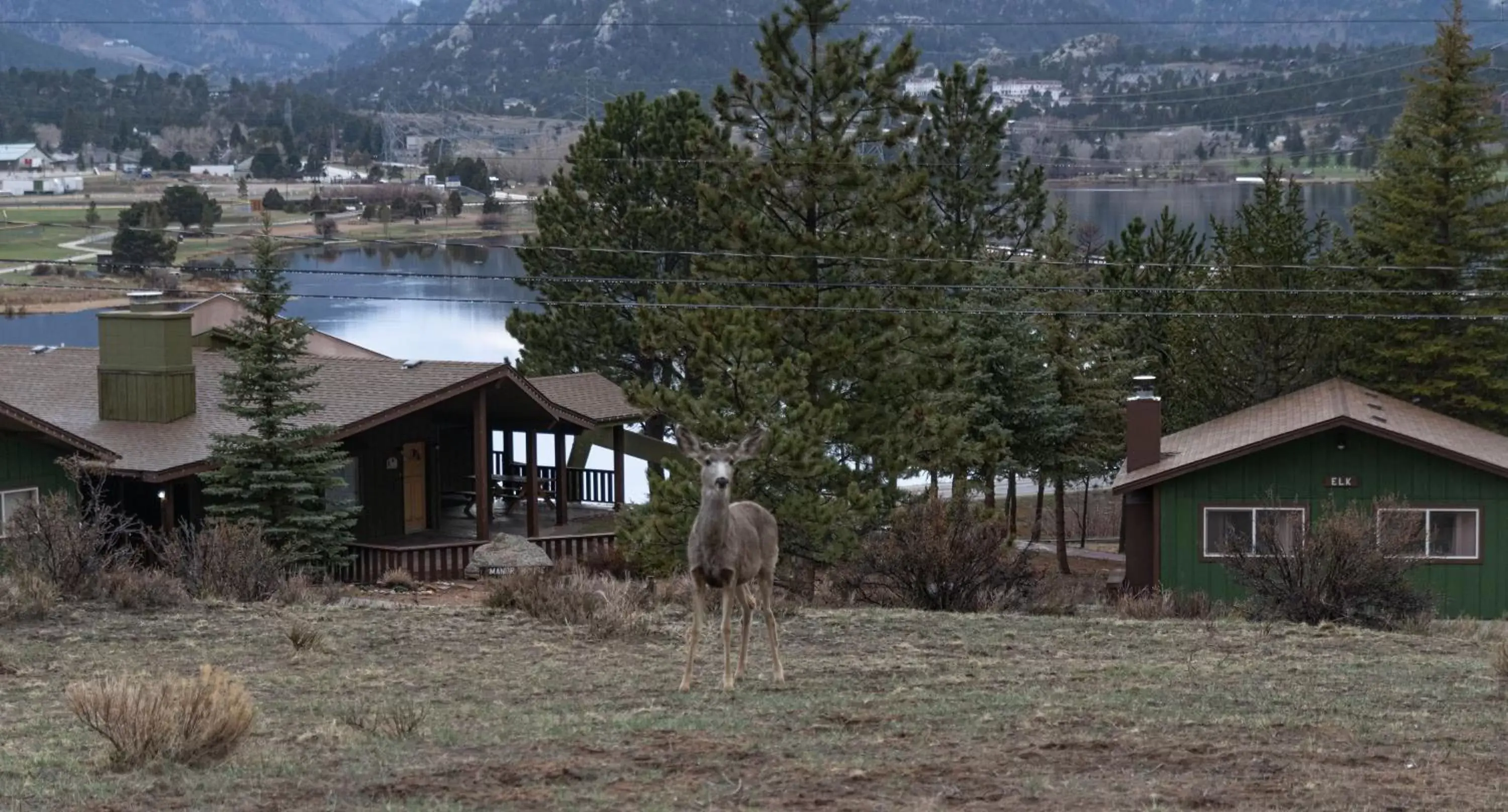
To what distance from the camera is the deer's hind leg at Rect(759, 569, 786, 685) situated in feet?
40.2

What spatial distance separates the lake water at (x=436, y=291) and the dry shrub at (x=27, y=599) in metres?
36.9

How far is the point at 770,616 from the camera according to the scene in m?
12.3

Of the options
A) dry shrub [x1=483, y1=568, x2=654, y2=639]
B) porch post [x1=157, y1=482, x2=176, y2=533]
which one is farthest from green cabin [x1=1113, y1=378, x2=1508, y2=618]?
porch post [x1=157, y1=482, x2=176, y2=533]

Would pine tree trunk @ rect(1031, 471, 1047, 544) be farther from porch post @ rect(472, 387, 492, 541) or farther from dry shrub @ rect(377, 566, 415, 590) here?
dry shrub @ rect(377, 566, 415, 590)

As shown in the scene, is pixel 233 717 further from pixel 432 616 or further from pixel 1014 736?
pixel 432 616

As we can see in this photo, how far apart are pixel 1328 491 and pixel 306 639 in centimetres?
1992

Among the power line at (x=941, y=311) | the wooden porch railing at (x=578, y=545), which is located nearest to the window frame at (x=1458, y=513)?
the power line at (x=941, y=311)

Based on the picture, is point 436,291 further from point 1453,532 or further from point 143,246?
point 1453,532

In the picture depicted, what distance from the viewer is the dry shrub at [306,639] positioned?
1433 centimetres

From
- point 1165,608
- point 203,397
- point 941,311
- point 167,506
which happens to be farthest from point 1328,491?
point 203,397

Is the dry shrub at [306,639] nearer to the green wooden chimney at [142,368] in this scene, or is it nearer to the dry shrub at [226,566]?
the dry shrub at [226,566]

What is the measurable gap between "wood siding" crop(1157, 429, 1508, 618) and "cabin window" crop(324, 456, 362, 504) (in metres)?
13.4

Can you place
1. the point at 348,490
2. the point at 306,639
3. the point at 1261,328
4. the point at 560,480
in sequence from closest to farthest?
the point at 306,639 → the point at 348,490 → the point at 560,480 → the point at 1261,328

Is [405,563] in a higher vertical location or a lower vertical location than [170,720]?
lower
